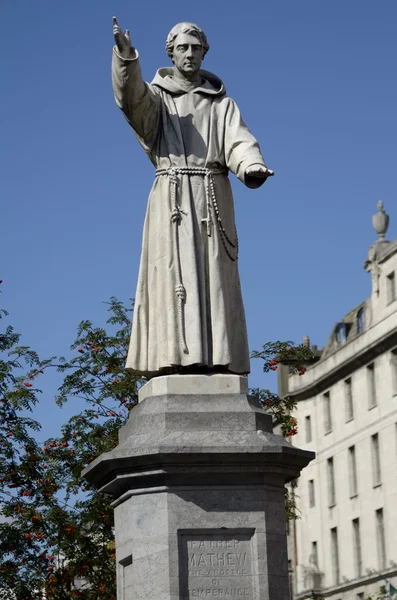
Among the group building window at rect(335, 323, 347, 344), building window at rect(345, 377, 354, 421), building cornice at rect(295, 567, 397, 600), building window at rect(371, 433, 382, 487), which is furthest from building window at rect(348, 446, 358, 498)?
building window at rect(335, 323, 347, 344)

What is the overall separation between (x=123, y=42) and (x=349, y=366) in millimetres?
59790

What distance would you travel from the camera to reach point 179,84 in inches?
584

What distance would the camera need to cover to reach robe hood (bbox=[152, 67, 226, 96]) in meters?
14.8

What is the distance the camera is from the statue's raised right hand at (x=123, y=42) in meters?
13.8

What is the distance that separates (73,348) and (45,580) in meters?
4.28

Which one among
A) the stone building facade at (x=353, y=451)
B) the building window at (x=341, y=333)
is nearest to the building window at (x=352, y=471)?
the stone building facade at (x=353, y=451)

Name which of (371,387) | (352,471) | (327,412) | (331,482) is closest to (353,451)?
(352,471)

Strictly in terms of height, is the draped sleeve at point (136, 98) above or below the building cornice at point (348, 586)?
below

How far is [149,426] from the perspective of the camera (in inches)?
532

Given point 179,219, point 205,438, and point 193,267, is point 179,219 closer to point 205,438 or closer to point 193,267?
point 193,267

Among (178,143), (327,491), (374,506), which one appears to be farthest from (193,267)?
(327,491)

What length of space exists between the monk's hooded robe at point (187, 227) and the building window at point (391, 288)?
53.7 m

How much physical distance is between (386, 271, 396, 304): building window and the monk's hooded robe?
5373cm

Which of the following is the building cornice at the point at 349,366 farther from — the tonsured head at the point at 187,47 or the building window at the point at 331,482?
the tonsured head at the point at 187,47
